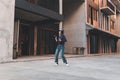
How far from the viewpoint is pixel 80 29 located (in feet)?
90.6

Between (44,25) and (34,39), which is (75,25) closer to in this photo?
(44,25)

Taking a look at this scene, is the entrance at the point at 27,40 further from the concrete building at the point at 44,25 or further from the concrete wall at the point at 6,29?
the concrete wall at the point at 6,29

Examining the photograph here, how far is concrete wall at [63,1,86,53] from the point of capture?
27.5 metres

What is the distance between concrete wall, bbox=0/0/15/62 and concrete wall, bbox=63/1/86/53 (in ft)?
49.3

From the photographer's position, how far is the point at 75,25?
2811 centimetres

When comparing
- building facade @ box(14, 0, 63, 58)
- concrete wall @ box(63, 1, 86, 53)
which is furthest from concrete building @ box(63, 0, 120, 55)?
building facade @ box(14, 0, 63, 58)

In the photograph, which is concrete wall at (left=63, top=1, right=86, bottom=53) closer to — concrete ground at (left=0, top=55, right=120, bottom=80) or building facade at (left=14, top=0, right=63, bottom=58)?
building facade at (left=14, top=0, right=63, bottom=58)

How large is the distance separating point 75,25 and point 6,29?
52.5 ft

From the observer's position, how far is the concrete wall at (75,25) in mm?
27453

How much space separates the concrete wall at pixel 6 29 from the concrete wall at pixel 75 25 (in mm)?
15037

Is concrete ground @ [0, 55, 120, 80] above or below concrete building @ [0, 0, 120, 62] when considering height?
below

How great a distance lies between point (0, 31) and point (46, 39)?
1203cm

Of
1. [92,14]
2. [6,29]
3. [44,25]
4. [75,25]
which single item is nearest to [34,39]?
[44,25]

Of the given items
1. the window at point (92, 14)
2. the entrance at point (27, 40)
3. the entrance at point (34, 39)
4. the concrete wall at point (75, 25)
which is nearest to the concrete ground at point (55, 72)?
the entrance at point (34, 39)
